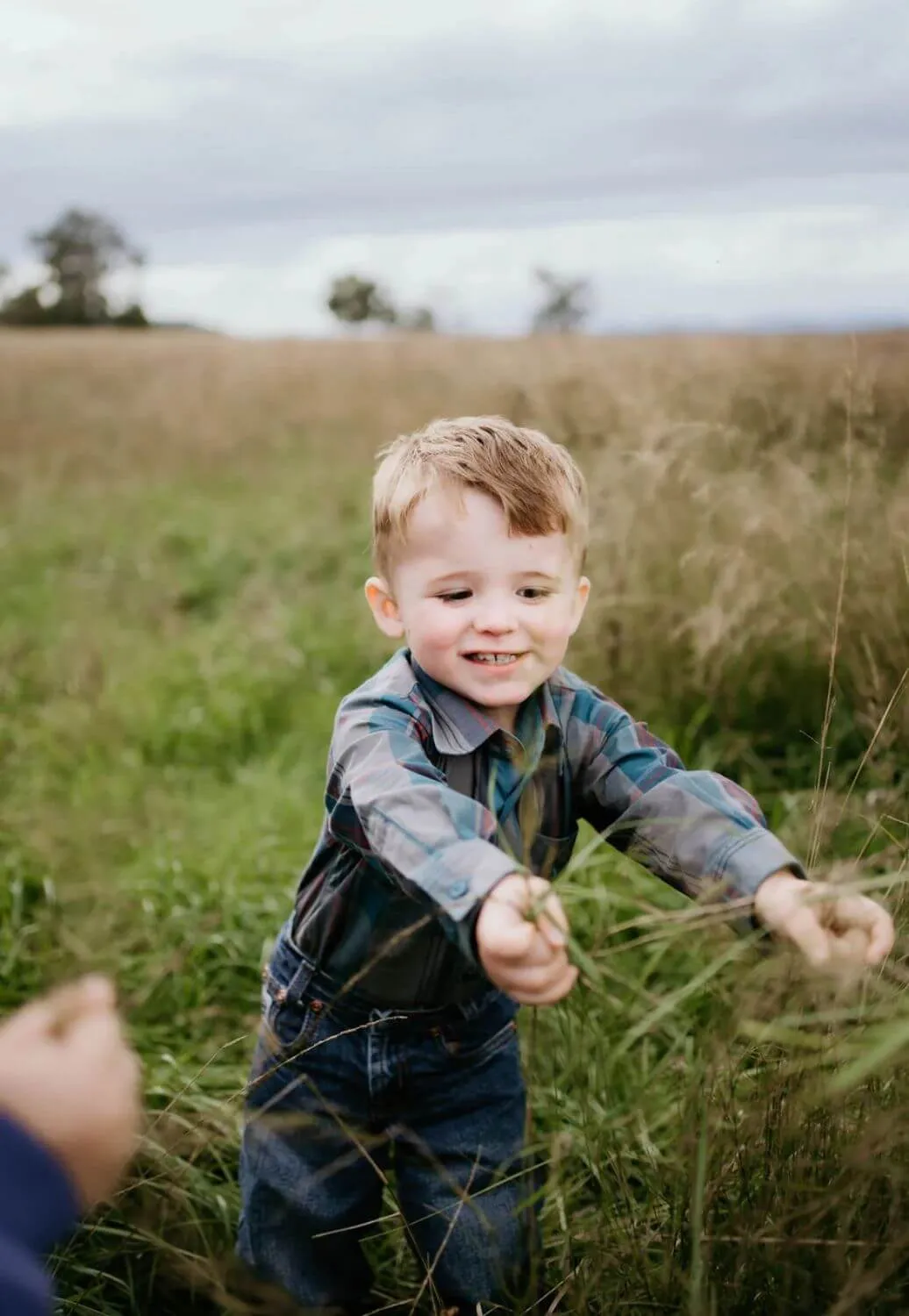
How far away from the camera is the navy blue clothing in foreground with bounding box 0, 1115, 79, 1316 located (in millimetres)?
812

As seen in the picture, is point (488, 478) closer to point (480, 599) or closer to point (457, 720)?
point (480, 599)

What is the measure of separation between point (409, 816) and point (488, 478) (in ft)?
1.68

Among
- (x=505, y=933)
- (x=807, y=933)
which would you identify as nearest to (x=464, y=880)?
(x=505, y=933)

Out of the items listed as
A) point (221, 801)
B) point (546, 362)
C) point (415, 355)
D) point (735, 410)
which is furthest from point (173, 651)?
point (415, 355)

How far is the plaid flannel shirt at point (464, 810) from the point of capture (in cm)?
129

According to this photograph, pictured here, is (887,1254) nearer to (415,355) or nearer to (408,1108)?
(408,1108)

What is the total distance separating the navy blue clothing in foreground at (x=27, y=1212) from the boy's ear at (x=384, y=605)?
0.89 m

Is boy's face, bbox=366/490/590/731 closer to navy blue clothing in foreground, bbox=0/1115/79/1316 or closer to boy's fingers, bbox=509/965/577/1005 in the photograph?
boy's fingers, bbox=509/965/577/1005

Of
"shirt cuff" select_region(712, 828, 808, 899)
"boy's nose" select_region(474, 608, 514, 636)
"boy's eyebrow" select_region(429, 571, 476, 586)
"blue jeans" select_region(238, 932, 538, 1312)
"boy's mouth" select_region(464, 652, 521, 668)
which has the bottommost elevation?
"blue jeans" select_region(238, 932, 538, 1312)

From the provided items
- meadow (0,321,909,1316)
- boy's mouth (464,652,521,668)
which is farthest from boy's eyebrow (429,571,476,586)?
meadow (0,321,909,1316)

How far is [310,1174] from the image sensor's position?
66.7 inches

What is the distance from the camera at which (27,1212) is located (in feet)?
2.85

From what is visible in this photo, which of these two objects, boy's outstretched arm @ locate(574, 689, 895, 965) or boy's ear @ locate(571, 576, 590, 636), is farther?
boy's ear @ locate(571, 576, 590, 636)

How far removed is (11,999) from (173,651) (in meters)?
2.34
